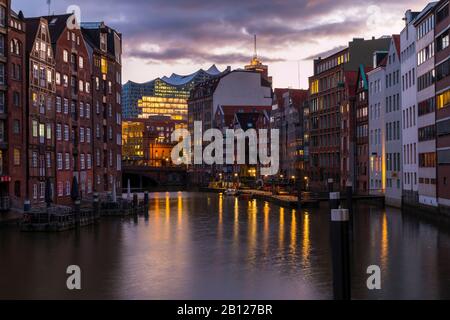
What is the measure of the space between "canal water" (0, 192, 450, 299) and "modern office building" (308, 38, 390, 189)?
159ft

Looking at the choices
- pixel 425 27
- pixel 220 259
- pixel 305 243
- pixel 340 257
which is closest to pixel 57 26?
pixel 425 27

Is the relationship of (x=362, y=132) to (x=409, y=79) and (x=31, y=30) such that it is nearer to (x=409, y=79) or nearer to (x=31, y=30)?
(x=409, y=79)

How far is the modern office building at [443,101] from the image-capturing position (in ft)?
208

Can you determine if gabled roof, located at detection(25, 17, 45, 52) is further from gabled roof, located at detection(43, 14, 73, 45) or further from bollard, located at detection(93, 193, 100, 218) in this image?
bollard, located at detection(93, 193, 100, 218)

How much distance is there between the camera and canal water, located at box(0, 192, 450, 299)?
3378 cm

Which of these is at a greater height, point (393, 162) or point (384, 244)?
point (393, 162)

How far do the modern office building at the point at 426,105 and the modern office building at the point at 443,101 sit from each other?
1.82 m

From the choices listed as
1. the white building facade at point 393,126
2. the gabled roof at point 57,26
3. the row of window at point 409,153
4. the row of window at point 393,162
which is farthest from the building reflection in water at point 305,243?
the gabled roof at point 57,26

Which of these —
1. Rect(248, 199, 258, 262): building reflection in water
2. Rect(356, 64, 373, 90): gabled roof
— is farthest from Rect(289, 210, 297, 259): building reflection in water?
Rect(356, 64, 373, 90): gabled roof

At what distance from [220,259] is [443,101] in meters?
31.6

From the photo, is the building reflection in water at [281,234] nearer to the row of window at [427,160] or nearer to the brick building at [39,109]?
the row of window at [427,160]

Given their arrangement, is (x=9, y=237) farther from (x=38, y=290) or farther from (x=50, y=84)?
(x=50, y=84)

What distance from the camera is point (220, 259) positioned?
44.3m

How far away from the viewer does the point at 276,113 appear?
158 m
